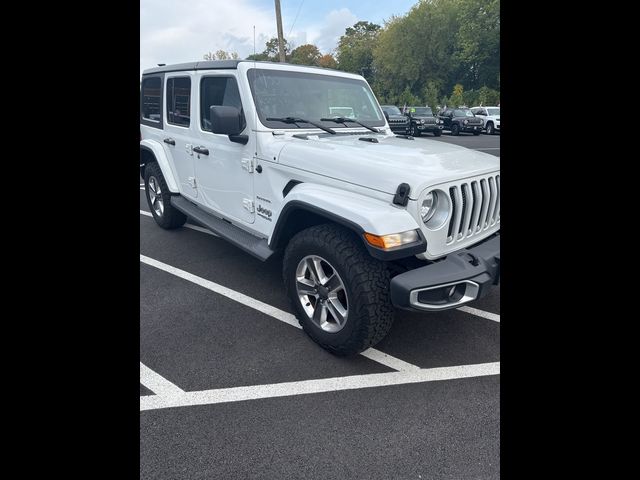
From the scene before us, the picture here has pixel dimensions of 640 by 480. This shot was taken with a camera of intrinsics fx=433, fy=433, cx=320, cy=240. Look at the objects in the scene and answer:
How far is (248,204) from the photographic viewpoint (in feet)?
12.2

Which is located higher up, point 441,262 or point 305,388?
point 441,262

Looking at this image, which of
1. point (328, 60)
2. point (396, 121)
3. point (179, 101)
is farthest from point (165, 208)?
point (328, 60)

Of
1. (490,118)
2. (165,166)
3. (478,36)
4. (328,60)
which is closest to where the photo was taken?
(165,166)

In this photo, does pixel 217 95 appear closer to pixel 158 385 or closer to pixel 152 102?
pixel 152 102

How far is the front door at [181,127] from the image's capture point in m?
4.49

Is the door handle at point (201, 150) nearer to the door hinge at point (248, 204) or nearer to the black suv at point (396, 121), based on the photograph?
the door hinge at point (248, 204)

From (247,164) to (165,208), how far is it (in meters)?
2.27

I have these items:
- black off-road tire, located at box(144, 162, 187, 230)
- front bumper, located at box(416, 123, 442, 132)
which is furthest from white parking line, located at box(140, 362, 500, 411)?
front bumper, located at box(416, 123, 442, 132)

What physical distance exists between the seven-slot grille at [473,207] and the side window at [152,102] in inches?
151

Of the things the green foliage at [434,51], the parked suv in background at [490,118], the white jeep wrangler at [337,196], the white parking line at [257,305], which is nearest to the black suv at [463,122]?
the parked suv in background at [490,118]
